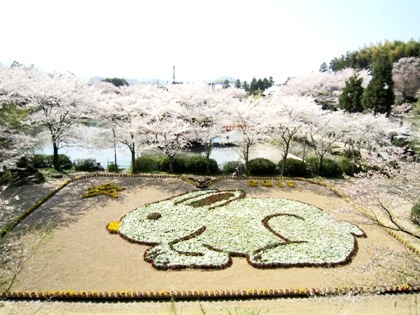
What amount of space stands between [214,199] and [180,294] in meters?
7.77

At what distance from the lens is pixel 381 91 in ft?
105

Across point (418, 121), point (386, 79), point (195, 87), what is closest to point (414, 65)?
point (386, 79)

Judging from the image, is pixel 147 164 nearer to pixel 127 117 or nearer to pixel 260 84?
pixel 127 117

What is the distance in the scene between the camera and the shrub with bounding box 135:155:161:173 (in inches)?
920

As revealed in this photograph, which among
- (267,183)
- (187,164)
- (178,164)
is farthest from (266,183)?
(178,164)

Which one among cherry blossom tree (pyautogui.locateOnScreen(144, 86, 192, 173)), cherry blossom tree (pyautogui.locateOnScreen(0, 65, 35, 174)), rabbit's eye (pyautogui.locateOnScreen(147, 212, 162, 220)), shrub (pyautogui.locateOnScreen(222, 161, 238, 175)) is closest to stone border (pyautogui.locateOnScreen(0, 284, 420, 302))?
rabbit's eye (pyautogui.locateOnScreen(147, 212, 162, 220))

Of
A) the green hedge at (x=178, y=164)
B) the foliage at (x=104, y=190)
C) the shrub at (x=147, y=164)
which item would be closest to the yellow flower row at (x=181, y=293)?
the foliage at (x=104, y=190)

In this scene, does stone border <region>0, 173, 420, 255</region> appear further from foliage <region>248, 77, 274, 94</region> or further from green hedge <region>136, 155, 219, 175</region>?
foliage <region>248, 77, 274, 94</region>

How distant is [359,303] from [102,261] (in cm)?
837

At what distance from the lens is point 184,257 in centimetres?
1177

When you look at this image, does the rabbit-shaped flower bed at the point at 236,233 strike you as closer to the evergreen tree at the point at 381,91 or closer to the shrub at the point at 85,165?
the shrub at the point at 85,165

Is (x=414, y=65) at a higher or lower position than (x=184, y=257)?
higher

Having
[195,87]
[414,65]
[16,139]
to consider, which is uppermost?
[414,65]

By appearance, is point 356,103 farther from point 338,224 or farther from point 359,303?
point 359,303
